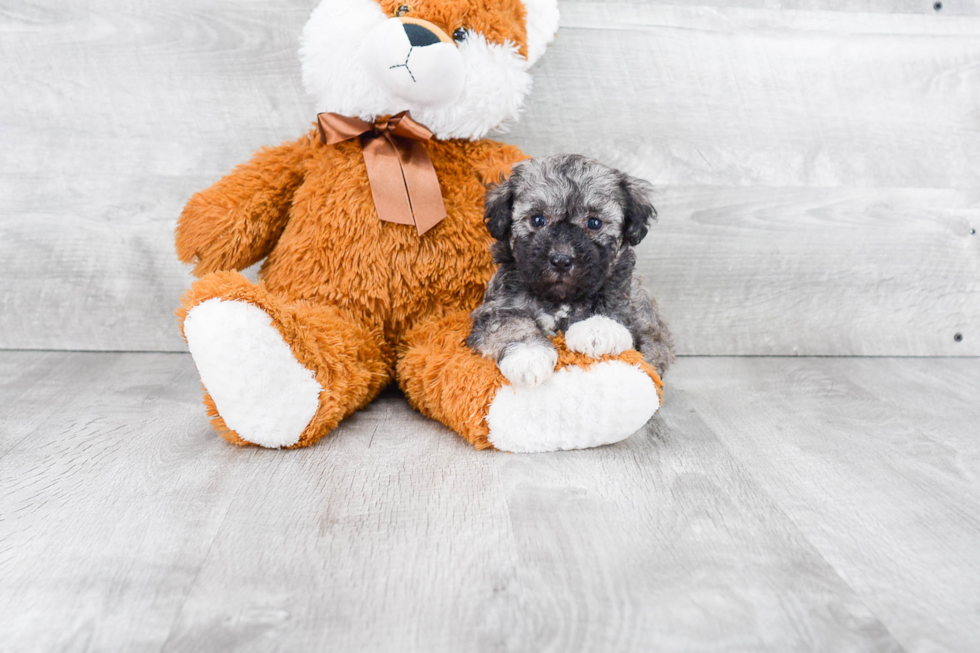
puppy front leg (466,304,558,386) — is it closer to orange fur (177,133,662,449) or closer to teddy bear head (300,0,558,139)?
orange fur (177,133,662,449)

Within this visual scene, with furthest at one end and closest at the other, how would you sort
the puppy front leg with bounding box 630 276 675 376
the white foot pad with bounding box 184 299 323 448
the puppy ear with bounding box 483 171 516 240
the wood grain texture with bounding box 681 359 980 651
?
the puppy front leg with bounding box 630 276 675 376 → the puppy ear with bounding box 483 171 516 240 → the white foot pad with bounding box 184 299 323 448 → the wood grain texture with bounding box 681 359 980 651

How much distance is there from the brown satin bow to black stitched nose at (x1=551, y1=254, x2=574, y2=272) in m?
0.38

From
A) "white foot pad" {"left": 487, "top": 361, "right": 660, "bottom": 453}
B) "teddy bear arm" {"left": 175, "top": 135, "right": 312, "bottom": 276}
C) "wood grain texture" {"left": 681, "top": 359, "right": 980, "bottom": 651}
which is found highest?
"teddy bear arm" {"left": 175, "top": 135, "right": 312, "bottom": 276}

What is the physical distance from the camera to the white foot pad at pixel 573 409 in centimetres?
151

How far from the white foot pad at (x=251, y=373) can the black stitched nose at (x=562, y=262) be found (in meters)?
0.53

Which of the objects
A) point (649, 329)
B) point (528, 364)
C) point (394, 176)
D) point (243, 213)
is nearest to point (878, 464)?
point (649, 329)

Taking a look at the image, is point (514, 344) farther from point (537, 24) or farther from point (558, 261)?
point (537, 24)

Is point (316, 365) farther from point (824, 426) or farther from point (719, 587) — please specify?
point (824, 426)

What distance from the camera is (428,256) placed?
69.5 inches

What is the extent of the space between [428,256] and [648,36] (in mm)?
968


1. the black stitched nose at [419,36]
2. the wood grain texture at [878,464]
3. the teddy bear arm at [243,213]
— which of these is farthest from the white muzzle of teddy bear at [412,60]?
the wood grain texture at [878,464]

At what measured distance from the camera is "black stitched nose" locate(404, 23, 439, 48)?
157 cm

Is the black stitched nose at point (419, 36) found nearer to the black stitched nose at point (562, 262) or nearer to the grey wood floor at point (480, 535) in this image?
the black stitched nose at point (562, 262)

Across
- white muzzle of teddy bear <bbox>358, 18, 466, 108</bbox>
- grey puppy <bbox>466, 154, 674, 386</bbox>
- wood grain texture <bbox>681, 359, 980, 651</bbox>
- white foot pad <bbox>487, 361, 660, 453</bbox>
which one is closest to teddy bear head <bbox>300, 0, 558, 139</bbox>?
white muzzle of teddy bear <bbox>358, 18, 466, 108</bbox>
